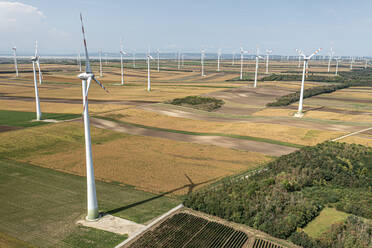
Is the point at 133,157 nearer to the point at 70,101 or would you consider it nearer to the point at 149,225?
the point at 149,225

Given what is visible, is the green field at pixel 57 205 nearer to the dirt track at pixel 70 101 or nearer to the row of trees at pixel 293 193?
the row of trees at pixel 293 193

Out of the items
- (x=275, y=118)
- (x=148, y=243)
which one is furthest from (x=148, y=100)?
(x=148, y=243)

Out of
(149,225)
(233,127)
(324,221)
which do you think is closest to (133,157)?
(149,225)

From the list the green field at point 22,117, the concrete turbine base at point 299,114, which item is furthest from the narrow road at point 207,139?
the concrete turbine base at point 299,114

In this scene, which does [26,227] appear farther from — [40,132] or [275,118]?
[275,118]

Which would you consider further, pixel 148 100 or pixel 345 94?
pixel 345 94

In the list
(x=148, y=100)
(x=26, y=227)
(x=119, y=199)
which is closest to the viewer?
(x=26, y=227)
